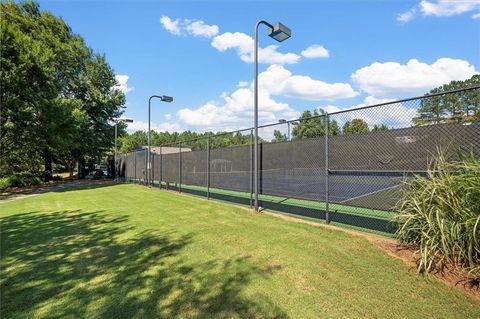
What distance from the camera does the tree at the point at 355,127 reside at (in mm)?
6047

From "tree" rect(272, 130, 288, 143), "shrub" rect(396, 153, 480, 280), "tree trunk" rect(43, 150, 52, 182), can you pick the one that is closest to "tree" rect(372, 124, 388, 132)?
"shrub" rect(396, 153, 480, 280)

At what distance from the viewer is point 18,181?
2281cm

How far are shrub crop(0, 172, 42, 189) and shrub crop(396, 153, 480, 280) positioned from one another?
24.2m

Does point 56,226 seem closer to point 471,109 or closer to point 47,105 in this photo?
point 471,109

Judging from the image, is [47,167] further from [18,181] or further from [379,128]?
[379,128]

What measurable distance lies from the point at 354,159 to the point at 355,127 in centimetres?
82

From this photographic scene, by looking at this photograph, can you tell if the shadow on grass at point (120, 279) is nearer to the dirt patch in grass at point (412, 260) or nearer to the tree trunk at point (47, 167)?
the dirt patch in grass at point (412, 260)

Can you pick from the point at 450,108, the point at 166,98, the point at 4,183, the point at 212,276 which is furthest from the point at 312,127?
the point at 4,183

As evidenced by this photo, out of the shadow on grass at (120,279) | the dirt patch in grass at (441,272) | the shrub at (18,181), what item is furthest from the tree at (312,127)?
the shrub at (18,181)

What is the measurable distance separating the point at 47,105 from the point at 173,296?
59.8 ft

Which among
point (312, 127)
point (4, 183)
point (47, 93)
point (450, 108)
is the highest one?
point (47, 93)

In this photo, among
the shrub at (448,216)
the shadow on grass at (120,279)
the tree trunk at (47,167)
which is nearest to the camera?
the shadow on grass at (120,279)

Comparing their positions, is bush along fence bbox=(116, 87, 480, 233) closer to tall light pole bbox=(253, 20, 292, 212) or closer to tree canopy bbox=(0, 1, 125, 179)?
tall light pole bbox=(253, 20, 292, 212)

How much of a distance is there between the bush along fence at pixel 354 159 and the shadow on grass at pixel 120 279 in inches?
112
